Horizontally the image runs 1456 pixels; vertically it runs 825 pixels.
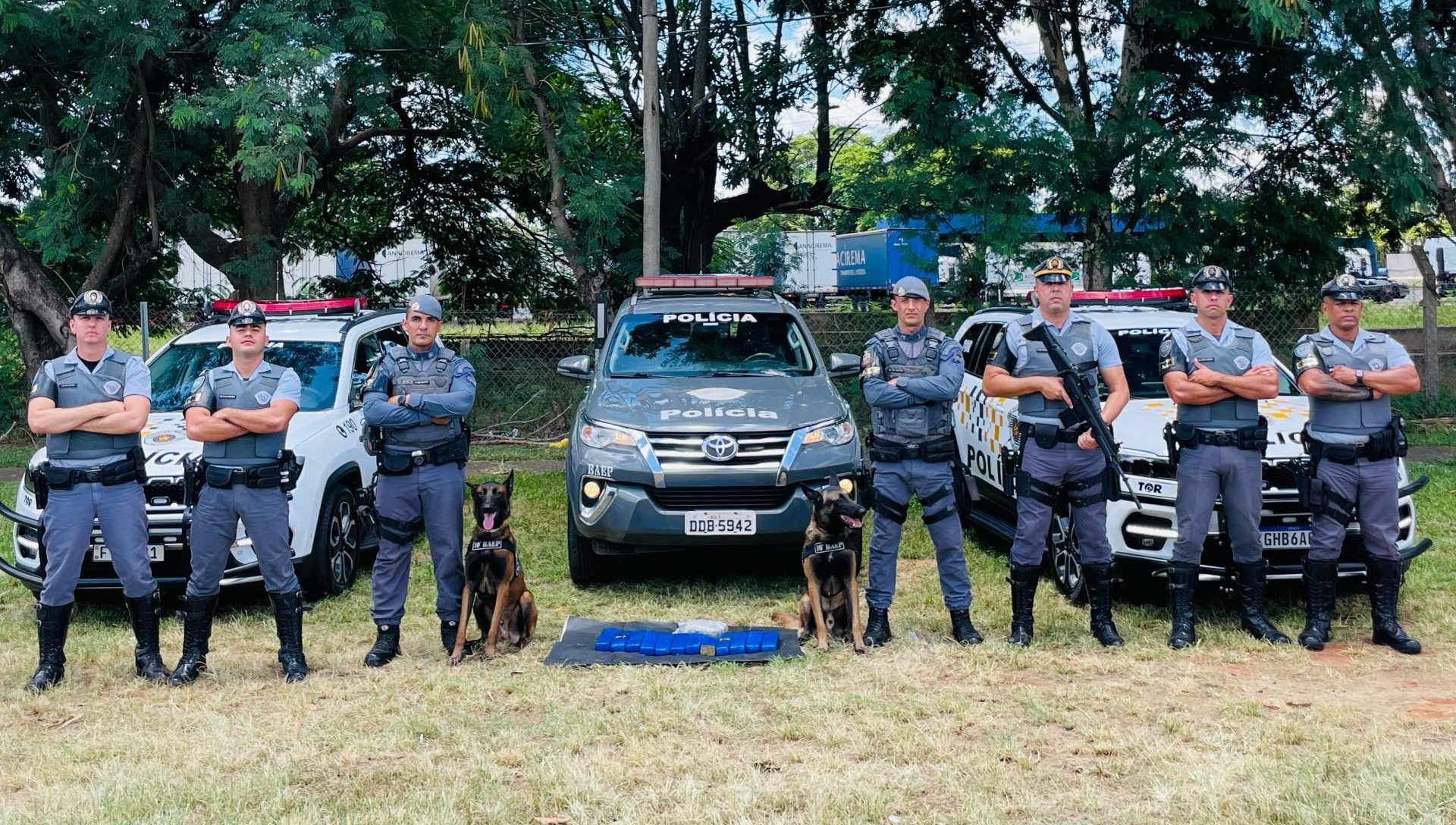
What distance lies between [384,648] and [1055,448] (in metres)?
3.50

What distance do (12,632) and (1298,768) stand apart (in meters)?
6.50

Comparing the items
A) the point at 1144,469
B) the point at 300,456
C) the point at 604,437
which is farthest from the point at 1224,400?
the point at 300,456

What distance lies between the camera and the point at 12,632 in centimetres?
707

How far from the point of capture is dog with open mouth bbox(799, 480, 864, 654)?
6215mm

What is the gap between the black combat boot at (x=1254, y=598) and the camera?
6441 millimetres

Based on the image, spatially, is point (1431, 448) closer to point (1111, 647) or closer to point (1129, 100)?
point (1129, 100)

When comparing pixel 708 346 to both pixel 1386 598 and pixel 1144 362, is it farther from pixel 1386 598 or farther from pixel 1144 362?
pixel 1386 598

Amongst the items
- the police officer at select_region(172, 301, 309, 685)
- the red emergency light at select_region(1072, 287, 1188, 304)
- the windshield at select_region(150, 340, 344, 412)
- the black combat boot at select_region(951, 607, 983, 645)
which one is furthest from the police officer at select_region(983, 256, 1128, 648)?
the windshield at select_region(150, 340, 344, 412)

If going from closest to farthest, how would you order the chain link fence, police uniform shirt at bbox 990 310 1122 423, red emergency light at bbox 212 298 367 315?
police uniform shirt at bbox 990 310 1122 423 < red emergency light at bbox 212 298 367 315 < the chain link fence

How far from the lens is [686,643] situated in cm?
635

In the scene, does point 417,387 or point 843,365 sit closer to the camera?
point 417,387

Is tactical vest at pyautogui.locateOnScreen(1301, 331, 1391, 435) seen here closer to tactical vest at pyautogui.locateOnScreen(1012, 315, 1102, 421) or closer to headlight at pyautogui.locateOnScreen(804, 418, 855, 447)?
tactical vest at pyautogui.locateOnScreen(1012, 315, 1102, 421)

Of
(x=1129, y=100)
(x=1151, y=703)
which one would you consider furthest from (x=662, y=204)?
(x=1151, y=703)

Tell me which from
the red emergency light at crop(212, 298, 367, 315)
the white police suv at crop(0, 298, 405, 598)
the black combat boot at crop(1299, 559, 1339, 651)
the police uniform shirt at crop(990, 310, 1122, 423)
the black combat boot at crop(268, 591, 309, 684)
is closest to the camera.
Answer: the black combat boot at crop(268, 591, 309, 684)
